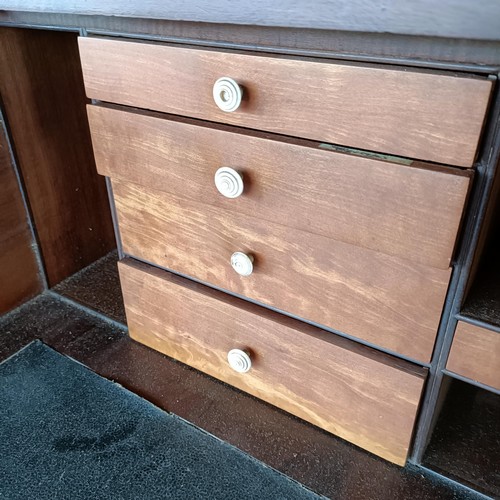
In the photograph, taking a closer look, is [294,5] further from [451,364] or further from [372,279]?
[451,364]

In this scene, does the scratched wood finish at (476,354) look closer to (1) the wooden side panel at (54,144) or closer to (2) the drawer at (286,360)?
(2) the drawer at (286,360)

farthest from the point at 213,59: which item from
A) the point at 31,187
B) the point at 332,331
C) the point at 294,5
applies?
the point at 31,187

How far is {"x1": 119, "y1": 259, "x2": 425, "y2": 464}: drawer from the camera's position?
71cm

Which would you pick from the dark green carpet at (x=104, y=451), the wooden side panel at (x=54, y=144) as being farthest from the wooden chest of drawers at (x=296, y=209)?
the wooden side panel at (x=54, y=144)

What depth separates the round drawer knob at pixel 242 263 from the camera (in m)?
0.72

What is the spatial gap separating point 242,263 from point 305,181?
0.17m

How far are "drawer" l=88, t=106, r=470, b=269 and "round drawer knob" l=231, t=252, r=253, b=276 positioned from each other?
0.07m

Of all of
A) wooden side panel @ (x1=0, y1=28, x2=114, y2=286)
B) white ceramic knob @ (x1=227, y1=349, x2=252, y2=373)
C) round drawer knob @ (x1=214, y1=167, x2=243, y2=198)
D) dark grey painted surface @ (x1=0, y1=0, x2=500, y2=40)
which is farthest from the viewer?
wooden side panel @ (x1=0, y1=28, x2=114, y2=286)

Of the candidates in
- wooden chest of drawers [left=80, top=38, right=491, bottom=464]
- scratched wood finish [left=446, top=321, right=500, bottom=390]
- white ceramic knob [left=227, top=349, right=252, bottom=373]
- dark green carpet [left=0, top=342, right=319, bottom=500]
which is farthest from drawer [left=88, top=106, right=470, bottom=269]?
dark green carpet [left=0, top=342, right=319, bottom=500]

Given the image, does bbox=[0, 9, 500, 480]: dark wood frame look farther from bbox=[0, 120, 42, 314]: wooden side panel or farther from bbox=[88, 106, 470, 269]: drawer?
bbox=[0, 120, 42, 314]: wooden side panel

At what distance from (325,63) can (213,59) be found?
5.5 inches

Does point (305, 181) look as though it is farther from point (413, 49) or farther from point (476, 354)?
point (476, 354)

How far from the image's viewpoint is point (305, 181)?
615 millimetres

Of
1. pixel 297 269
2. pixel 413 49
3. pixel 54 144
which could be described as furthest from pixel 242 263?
pixel 54 144
